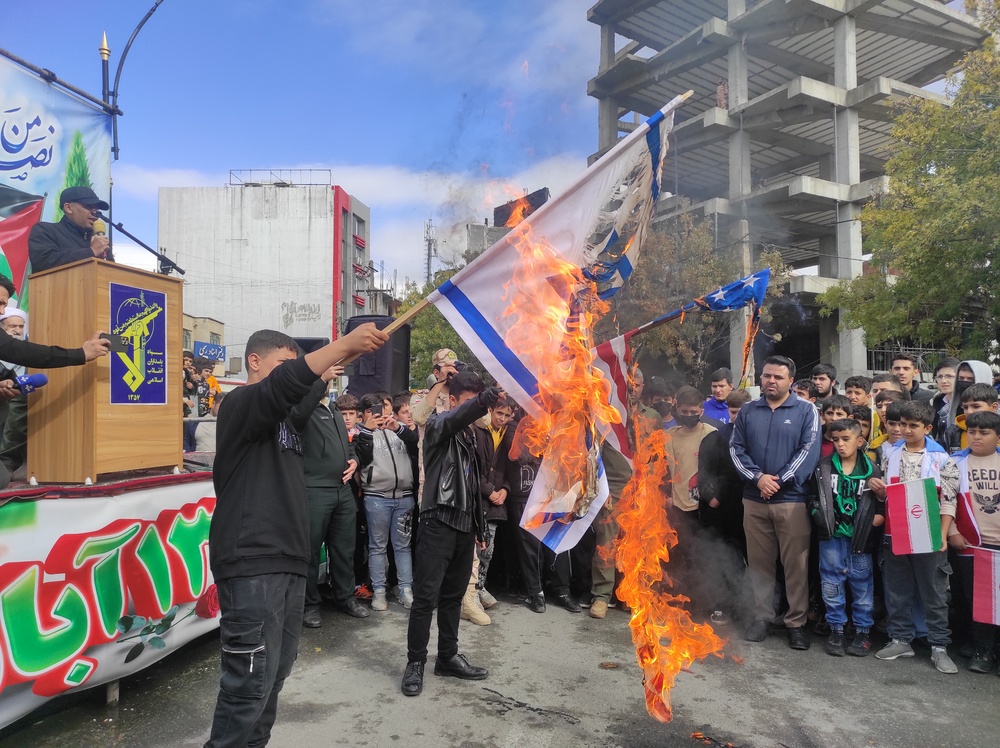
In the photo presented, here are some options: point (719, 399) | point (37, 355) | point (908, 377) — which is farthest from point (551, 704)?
point (908, 377)

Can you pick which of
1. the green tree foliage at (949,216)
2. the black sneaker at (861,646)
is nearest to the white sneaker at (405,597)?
the black sneaker at (861,646)

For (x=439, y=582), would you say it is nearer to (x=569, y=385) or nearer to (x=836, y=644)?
(x=569, y=385)

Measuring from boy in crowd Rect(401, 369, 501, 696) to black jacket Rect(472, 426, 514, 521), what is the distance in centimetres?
131

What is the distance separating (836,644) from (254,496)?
178 inches

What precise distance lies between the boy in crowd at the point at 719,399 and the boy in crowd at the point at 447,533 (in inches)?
161

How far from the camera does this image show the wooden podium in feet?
11.4

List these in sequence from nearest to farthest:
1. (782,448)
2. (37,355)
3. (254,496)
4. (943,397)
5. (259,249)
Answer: (254,496) → (37,355) → (782,448) → (943,397) → (259,249)

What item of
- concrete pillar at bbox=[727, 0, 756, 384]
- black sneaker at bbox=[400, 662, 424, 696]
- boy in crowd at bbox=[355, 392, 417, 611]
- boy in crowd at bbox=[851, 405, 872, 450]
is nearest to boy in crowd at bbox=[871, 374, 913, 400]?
boy in crowd at bbox=[851, 405, 872, 450]

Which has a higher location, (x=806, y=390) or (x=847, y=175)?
(x=847, y=175)

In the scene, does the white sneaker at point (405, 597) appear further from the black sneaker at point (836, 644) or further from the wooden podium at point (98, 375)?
the black sneaker at point (836, 644)

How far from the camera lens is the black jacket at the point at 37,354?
10.5ft

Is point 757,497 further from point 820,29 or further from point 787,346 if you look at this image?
point 787,346

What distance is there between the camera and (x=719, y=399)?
785 centimetres

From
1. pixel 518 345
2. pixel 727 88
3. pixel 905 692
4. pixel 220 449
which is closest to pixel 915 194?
pixel 727 88
